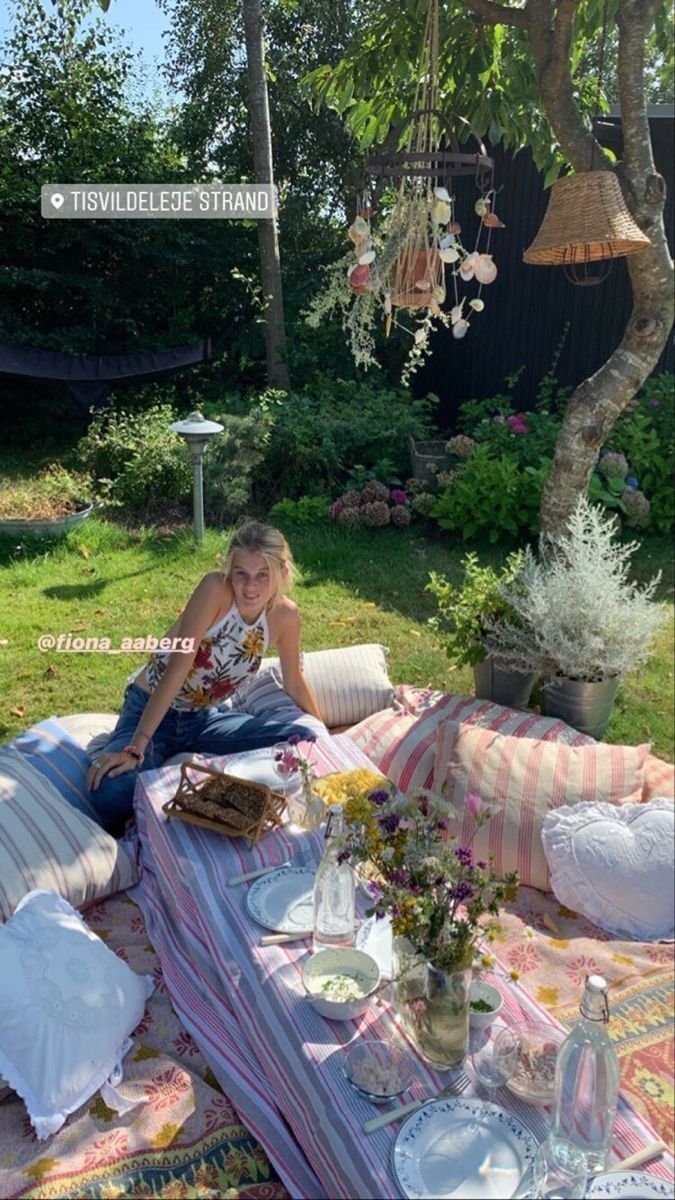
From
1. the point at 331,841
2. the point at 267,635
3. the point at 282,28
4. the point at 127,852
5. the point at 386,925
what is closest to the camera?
the point at 331,841

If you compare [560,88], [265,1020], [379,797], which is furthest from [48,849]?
[560,88]

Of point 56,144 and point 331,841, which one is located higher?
point 56,144

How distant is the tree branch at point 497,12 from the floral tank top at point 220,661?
2.38 metres

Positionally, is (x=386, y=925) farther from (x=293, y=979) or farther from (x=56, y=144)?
(x=56, y=144)

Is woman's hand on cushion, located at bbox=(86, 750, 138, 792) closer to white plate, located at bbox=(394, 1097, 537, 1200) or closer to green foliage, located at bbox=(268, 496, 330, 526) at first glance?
white plate, located at bbox=(394, 1097, 537, 1200)

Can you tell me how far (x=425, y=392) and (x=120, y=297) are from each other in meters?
3.38

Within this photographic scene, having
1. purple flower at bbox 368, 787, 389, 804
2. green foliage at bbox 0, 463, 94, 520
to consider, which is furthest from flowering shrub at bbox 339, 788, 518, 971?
green foliage at bbox 0, 463, 94, 520

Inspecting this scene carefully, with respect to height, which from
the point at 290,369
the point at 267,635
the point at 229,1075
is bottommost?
the point at 229,1075

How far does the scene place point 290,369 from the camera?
28.1 feet

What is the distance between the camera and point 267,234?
834cm

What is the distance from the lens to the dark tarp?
8641mm

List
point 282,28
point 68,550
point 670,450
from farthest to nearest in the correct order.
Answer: point 282,28 → point 670,450 → point 68,550

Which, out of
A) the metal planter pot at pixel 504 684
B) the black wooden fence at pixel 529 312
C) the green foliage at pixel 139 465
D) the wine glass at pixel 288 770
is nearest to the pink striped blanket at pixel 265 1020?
the wine glass at pixel 288 770

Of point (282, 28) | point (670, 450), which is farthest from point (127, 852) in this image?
point (282, 28)
